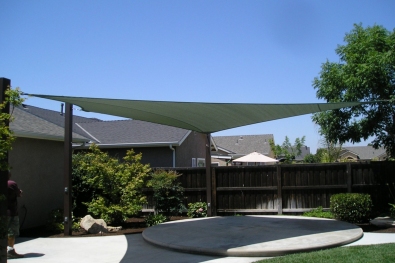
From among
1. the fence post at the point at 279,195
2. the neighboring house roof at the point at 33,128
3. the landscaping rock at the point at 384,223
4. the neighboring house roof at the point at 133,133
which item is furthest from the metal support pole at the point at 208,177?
the neighboring house roof at the point at 133,133

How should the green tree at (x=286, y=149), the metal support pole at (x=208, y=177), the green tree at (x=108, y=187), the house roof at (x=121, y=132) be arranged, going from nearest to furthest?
the green tree at (x=108, y=187)
the metal support pole at (x=208, y=177)
the house roof at (x=121, y=132)
the green tree at (x=286, y=149)

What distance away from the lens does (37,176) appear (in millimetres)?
11211

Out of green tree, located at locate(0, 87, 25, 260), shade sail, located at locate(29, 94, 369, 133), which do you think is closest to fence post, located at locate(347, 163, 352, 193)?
shade sail, located at locate(29, 94, 369, 133)

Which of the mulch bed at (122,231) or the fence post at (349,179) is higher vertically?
the fence post at (349,179)

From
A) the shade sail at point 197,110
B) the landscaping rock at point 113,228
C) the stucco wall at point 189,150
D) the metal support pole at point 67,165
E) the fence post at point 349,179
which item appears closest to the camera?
the shade sail at point 197,110

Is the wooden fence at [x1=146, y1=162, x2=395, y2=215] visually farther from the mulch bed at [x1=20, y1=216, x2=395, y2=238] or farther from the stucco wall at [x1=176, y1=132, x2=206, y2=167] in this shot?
the stucco wall at [x1=176, y1=132, x2=206, y2=167]

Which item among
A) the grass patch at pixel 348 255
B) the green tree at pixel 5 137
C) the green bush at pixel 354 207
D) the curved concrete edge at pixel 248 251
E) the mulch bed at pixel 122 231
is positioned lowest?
the mulch bed at pixel 122 231

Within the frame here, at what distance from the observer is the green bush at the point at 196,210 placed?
41.6ft

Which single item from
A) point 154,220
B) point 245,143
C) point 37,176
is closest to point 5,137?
point 37,176

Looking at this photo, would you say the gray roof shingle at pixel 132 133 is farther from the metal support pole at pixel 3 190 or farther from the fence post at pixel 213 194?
the metal support pole at pixel 3 190

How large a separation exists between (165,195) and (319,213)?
4.58 m

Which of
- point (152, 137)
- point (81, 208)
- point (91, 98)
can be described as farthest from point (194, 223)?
point (152, 137)

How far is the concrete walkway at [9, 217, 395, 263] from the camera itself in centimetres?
710

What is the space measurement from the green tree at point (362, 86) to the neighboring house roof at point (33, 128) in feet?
24.1
